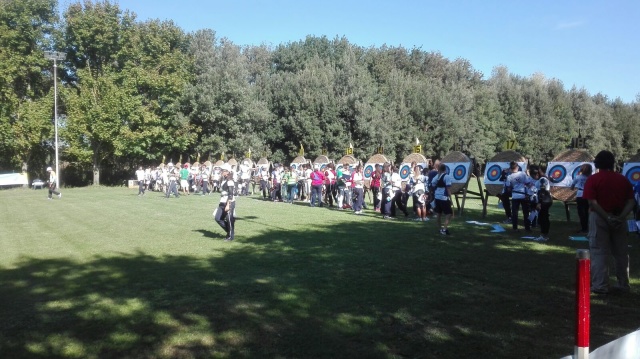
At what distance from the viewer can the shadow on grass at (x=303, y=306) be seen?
5629mm

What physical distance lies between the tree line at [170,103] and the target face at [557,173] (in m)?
31.7

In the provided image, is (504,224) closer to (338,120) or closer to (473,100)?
(338,120)

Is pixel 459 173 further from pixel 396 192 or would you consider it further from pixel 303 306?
pixel 303 306

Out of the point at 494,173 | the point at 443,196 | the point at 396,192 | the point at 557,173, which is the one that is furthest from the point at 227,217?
the point at 557,173

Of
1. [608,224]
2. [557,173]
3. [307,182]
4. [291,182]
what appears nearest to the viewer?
[608,224]

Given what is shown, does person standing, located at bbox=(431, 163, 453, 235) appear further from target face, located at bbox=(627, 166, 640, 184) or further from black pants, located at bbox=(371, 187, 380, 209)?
black pants, located at bbox=(371, 187, 380, 209)

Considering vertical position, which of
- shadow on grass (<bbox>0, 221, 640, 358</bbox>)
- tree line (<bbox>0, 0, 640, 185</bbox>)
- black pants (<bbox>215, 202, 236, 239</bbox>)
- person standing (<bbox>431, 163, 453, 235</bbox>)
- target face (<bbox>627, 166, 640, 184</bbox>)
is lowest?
shadow on grass (<bbox>0, 221, 640, 358</bbox>)

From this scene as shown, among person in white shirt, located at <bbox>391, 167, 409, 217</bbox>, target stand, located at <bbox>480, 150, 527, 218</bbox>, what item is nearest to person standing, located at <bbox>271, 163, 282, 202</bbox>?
person in white shirt, located at <bbox>391, 167, 409, 217</bbox>

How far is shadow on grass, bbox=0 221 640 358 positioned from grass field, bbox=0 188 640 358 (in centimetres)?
3

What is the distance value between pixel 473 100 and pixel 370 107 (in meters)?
17.0

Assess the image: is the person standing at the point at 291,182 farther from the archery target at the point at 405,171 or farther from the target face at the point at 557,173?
the target face at the point at 557,173

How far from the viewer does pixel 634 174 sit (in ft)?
52.0

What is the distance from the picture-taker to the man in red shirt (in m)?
7.72

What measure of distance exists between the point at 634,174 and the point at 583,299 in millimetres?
14773
